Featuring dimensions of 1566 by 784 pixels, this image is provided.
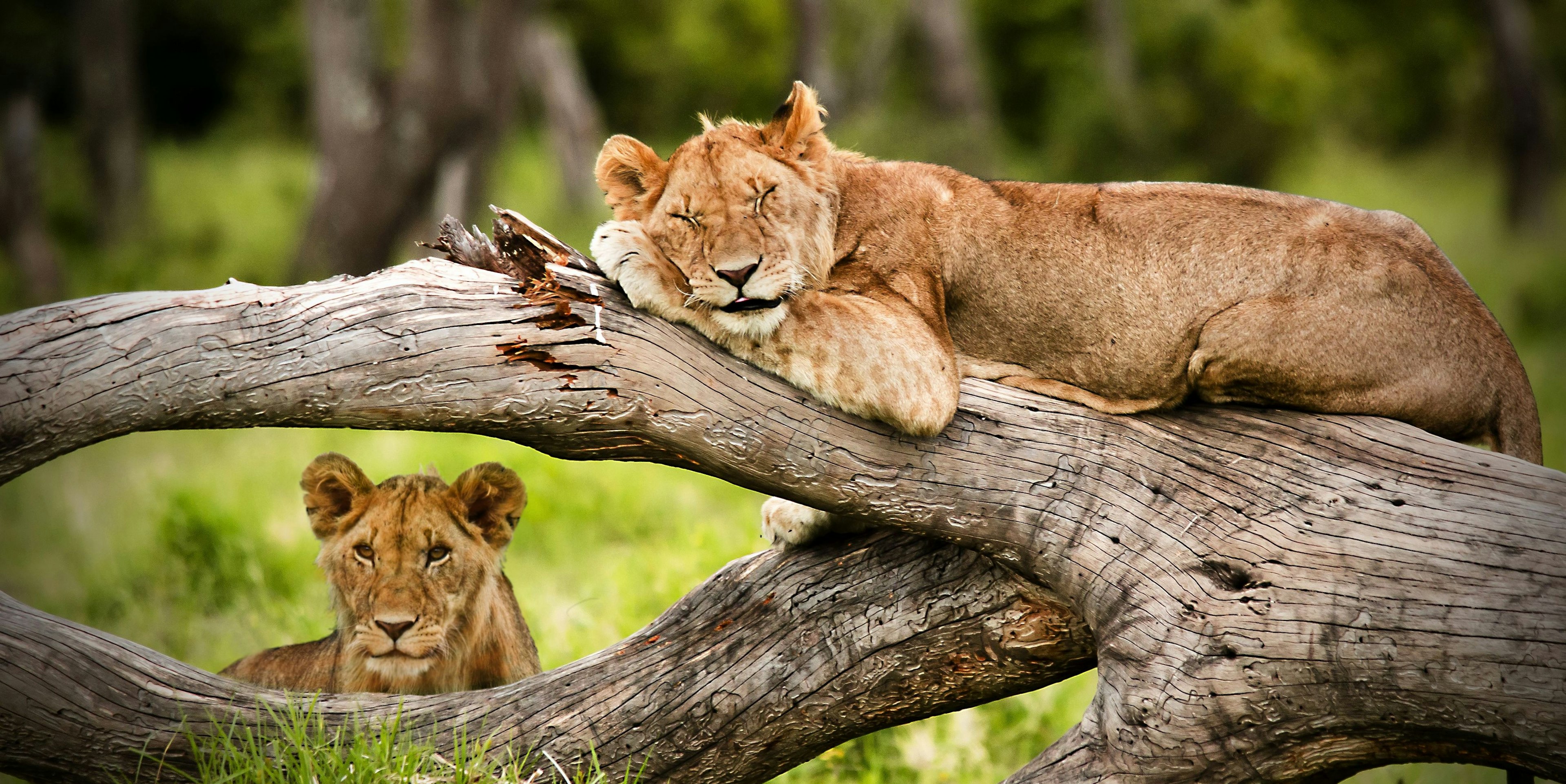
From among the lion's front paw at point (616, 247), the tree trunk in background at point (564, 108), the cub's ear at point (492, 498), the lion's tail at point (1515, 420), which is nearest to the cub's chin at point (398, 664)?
the cub's ear at point (492, 498)

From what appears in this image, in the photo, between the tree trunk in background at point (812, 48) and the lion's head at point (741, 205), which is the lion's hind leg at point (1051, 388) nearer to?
the lion's head at point (741, 205)

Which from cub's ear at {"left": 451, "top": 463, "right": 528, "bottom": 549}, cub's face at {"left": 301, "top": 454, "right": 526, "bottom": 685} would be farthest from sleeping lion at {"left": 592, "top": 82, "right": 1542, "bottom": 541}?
cub's face at {"left": 301, "top": 454, "right": 526, "bottom": 685}

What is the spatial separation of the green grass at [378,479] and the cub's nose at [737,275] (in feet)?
6.84

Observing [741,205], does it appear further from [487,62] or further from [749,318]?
[487,62]

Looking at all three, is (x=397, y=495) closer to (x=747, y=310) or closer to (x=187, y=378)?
(x=187, y=378)

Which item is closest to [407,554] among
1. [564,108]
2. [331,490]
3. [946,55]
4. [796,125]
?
[331,490]

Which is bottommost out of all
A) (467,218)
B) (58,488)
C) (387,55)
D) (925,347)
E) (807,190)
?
(925,347)

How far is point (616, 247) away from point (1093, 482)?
147cm

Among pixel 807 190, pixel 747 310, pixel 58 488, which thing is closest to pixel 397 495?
pixel 747 310

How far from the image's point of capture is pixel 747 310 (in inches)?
130

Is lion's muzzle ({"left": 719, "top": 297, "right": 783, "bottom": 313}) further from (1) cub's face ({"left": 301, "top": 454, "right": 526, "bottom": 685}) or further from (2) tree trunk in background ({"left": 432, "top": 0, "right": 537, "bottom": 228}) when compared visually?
(2) tree trunk in background ({"left": 432, "top": 0, "right": 537, "bottom": 228})

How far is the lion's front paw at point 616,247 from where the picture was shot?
3318 mm

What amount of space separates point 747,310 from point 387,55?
26991 mm

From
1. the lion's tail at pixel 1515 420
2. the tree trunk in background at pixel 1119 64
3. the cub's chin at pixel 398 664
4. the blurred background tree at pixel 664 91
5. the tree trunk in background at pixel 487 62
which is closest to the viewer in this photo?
the cub's chin at pixel 398 664
